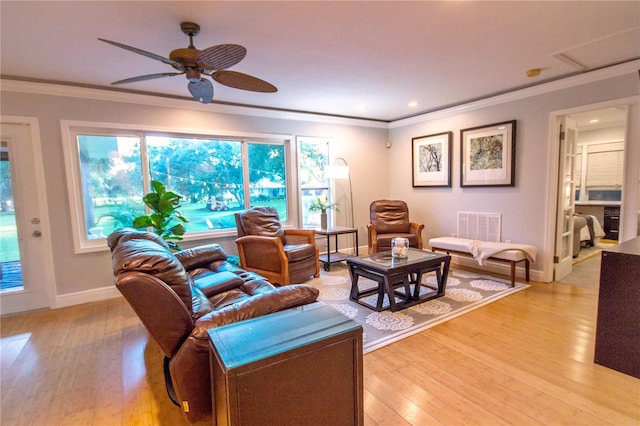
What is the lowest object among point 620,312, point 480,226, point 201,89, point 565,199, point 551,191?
point 620,312

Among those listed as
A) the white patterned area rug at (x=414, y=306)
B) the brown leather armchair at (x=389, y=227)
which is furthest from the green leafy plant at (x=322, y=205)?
the white patterned area rug at (x=414, y=306)

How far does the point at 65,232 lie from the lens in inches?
135

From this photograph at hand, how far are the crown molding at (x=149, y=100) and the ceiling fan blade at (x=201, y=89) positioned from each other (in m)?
1.79

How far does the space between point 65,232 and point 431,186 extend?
5155mm

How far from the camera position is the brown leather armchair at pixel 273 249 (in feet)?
12.1

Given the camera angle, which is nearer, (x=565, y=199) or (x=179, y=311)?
(x=179, y=311)

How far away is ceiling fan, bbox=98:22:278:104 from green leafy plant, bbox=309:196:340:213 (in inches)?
101

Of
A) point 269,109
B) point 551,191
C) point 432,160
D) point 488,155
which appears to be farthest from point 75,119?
point 551,191

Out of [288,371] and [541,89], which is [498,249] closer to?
[541,89]

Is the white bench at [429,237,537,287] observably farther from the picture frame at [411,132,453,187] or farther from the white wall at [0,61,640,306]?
the picture frame at [411,132,453,187]

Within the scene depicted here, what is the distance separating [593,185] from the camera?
6.70 metres

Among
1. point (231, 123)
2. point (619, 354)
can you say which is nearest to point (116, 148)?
point (231, 123)

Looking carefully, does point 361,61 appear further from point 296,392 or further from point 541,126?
point 296,392

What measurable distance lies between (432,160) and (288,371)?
4.69m
